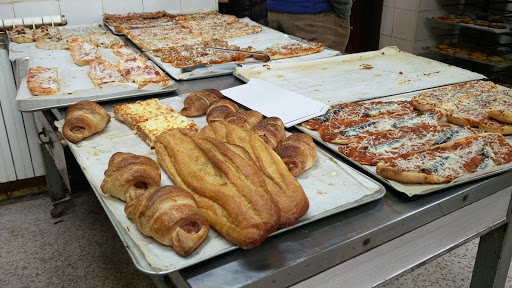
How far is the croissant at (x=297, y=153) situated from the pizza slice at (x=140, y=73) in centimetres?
100

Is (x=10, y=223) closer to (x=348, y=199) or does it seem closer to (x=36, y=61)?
(x=36, y=61)

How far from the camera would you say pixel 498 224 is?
1.75 meters

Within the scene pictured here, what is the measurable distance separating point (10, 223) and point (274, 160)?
2.85 meters

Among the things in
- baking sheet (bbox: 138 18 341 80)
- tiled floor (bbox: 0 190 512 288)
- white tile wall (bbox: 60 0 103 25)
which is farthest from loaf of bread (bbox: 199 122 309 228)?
white tile wall (bbox: 60 0 103 25)

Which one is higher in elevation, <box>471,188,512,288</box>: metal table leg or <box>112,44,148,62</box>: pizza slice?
<box>112,44,148,62</box>: pizza slice

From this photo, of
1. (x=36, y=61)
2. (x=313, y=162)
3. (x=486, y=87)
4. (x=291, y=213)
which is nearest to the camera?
(x=291, y=213)

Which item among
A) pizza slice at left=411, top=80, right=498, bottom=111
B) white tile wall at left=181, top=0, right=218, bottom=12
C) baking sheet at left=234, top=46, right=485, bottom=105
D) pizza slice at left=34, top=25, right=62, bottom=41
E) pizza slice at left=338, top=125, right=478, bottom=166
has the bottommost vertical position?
baking sheet at left=234, top=46, right=485, bottom=105

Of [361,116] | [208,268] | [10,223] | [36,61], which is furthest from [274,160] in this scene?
[10,223]

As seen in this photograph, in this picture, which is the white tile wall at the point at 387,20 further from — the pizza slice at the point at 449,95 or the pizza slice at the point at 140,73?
the pizza slice at the point at 140,73

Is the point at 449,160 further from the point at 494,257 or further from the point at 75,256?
the point at 75,256

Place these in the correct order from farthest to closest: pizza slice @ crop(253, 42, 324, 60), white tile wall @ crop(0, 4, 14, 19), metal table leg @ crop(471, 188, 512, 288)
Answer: white tile wall @ crop(0, 4, 14, 19)
pizza slice @ crop(253, 42, 324, 60)
metal table leg @ crop(471, 188, 512, 288)

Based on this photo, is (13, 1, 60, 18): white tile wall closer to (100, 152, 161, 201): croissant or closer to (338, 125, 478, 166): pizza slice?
(100, 152, 161, 201): croissant

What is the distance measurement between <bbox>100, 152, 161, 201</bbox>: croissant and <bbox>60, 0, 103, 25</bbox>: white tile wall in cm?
294

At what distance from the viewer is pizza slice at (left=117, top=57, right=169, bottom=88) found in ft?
7.75
